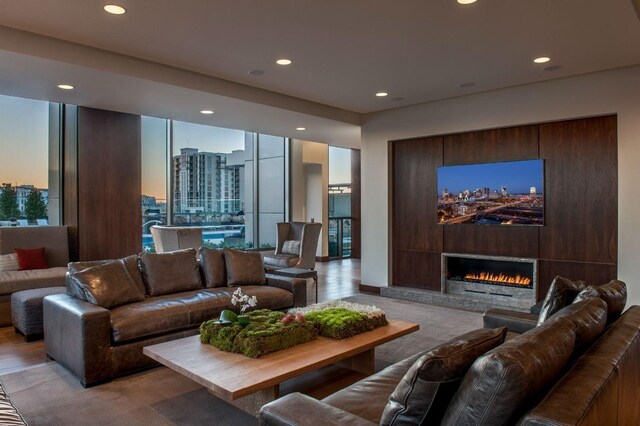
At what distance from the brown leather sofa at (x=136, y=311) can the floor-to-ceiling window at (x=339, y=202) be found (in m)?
6.56

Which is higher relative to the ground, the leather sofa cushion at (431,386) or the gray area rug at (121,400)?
the leather sofa cushion at (431,386)

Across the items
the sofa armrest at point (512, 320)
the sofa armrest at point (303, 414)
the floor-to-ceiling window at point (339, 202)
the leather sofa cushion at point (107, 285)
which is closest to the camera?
the sofa armrest at point (303, 414)

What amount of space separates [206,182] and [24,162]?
118 inches

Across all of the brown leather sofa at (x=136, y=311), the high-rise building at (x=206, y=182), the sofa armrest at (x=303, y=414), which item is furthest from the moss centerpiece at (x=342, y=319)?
the high-rise building at (x=206, y=182)

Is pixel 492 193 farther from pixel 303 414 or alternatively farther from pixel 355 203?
pixel 355 203

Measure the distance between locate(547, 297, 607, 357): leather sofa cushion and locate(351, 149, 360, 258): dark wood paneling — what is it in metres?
9.09

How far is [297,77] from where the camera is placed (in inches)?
202

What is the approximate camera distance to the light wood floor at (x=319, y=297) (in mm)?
3774

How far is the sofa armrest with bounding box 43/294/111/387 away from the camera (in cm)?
315

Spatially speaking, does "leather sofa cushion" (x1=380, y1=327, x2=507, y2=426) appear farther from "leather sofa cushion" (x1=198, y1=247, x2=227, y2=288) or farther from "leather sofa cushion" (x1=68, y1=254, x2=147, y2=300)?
"leather sofa cushion" (x1=198, y1=247, x2=227, y2=288)

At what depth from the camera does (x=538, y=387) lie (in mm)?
1375

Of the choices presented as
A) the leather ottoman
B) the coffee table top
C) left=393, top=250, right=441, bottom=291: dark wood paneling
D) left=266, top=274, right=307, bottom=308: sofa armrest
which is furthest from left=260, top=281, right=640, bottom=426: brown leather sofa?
left=393, top=250, right=441, bottom=291: dark wood paneling

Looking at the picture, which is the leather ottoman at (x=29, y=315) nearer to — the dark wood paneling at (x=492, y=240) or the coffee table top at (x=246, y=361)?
the coffee table top at (x=246, y=361)

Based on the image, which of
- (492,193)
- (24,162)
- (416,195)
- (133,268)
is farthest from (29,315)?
(492,193)
